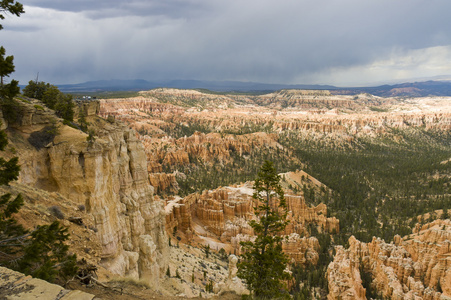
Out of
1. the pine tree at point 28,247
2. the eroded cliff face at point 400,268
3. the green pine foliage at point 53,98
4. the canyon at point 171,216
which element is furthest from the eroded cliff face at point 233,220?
the pine tree at point 28,247

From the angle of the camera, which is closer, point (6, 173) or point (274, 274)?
point (6, 173)

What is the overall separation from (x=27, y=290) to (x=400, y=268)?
29683 mm

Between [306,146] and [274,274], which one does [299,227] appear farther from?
[306,146]

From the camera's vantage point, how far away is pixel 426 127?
127 metres

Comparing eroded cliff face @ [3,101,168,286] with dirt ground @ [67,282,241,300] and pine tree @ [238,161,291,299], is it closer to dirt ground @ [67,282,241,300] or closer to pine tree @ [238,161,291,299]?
dirt ground @ [67,282,241,300]

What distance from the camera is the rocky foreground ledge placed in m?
3.99

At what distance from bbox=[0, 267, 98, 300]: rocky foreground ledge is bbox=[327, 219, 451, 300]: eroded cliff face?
23.1 metres

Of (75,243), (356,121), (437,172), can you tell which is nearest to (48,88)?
→ (75,243)

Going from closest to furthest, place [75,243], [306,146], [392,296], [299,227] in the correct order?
[75,243] < [392,296] < [299,227] < [306,146]

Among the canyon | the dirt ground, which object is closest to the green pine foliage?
the canyon

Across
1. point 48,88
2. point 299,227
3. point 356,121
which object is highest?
point 48,88

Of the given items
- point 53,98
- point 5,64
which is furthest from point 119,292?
point 53,98

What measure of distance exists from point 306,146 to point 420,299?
8003 cm

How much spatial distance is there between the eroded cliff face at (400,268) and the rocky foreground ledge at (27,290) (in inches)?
908
